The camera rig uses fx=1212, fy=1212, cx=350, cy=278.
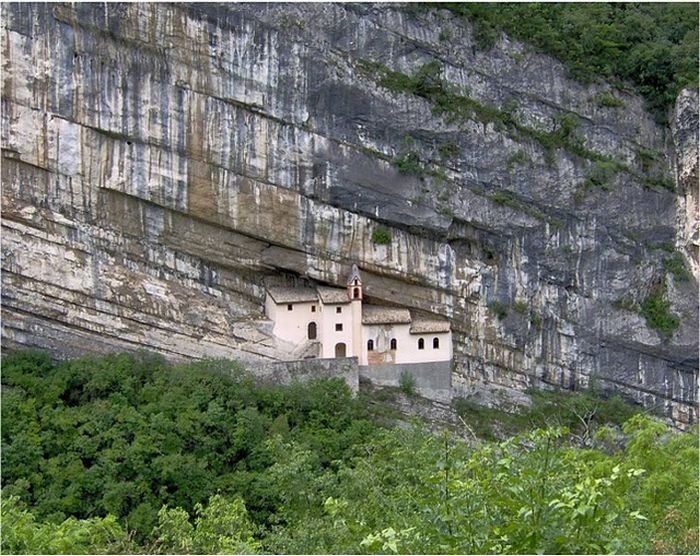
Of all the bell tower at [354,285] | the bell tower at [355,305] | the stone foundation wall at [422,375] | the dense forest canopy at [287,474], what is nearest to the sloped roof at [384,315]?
the bell tower at [355,305]

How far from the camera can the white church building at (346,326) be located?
25.4 m

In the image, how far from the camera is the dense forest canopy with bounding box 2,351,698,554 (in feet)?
28.1

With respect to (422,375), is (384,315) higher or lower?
higher

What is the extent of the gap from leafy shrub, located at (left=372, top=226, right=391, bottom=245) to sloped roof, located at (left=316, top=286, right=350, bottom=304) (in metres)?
1.28

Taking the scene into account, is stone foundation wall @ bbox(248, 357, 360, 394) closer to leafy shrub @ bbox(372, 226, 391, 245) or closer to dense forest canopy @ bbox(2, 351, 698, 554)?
dense forest canopy @ bbox(2, 351, 698, 554)

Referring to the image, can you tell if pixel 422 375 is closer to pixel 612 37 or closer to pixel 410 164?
pixel 410 164

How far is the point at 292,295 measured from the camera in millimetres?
25469

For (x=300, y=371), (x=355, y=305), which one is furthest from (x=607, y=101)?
(x=300, y=371)

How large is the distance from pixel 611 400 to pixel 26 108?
13842 mm

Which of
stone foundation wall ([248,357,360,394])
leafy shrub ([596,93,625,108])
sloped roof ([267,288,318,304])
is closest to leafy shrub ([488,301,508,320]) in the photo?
stone foundation wall ([248,357,360,394])

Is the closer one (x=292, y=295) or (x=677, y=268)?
(x=292, y=295)

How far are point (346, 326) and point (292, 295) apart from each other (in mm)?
1317

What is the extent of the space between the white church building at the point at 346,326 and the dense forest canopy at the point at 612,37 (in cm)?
627

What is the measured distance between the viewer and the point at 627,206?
27.5m
